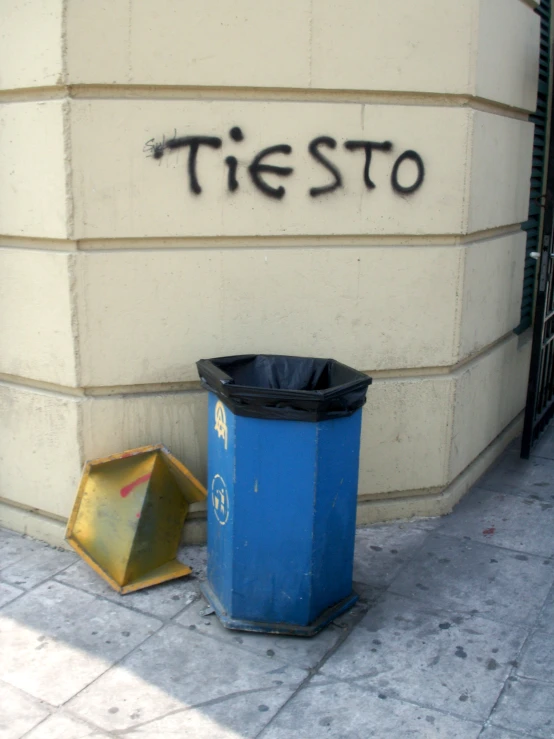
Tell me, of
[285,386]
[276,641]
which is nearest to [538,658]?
[276,641]

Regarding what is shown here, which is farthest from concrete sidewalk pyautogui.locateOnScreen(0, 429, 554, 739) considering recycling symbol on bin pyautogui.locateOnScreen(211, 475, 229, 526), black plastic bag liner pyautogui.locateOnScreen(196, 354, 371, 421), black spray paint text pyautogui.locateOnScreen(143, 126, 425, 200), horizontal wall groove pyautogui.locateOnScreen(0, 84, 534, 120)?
horizontal wall groove pyautogui.locateOnScreen(0, 84, 534, 120)

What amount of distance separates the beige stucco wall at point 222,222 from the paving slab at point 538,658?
3.98 feet

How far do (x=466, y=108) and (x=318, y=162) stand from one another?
827mm

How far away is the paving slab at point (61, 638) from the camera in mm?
2979

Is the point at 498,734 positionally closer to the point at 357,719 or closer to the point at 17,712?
the point at 357,719

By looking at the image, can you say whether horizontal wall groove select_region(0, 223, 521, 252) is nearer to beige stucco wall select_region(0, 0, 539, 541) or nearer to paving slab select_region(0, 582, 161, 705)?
beige stucco wall select_region(0, 0, 539, 541)

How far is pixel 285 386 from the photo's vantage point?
12.0ft

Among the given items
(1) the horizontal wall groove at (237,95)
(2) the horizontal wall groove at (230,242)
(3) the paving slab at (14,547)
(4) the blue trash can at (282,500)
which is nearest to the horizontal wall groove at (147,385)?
(4) the blue trash can at (282,500)

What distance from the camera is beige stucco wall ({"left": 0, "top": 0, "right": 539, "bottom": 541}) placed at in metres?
3.54

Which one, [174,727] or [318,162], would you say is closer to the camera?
[174,727]

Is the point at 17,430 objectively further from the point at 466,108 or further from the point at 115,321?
the point at 466,108

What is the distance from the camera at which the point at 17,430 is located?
4.03 m

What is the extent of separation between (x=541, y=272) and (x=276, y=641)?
2901mm

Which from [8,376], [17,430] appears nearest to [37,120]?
[8,376]
